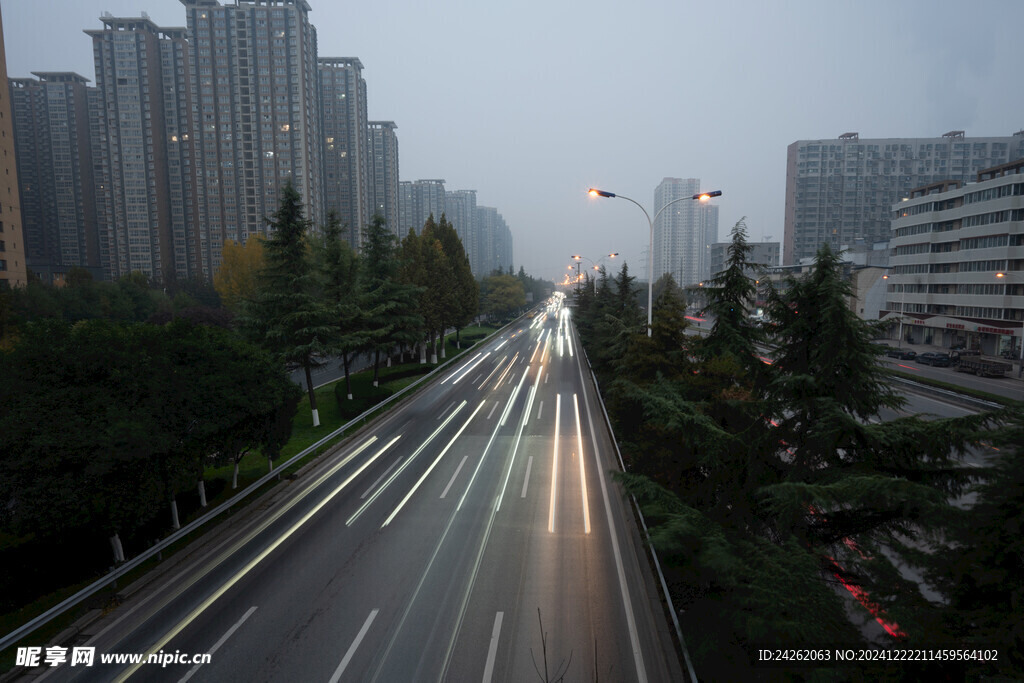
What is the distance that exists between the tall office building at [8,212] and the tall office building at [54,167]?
8627cm

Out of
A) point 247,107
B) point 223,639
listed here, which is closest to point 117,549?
point 223,639

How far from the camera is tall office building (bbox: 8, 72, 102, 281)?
118562mm

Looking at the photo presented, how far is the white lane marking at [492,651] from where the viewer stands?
8344 millimetres

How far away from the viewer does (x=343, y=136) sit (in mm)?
128500

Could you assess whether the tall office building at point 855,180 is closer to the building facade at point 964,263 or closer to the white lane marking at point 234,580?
the building facade at point 964,263

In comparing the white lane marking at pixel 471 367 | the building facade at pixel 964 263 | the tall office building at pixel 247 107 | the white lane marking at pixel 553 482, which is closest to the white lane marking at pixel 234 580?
the white lane marking at pixel 553 482

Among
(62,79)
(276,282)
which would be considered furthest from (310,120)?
(276,282)

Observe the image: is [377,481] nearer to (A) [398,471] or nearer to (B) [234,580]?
(A) [398,471]

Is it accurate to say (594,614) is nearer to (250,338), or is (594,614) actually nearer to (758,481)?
(758,481)

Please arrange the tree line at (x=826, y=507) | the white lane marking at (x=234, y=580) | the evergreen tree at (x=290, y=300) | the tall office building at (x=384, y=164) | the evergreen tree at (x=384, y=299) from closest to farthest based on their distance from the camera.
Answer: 1. the tree line at (x=826, y=507)
2. the white lane marking at (x=234, y=580)
3. the evergreen tree at (x=290, y=300)
4. the evergreen tree at (x=384, y=299)
5. the tall office building at (x=384, y=164)

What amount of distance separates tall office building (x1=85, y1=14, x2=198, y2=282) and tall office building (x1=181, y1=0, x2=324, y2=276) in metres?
8.37

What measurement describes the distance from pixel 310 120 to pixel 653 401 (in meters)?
114

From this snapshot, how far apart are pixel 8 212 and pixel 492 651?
2591 inches

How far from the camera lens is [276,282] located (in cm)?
2550
